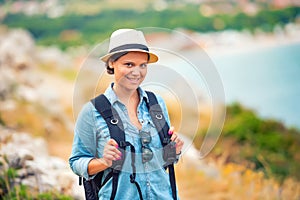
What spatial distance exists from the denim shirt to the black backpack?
0.04 feet

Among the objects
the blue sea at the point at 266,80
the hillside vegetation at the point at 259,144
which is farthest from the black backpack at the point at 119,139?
the blue sea at the point at 266,80

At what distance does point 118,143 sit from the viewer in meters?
1.74

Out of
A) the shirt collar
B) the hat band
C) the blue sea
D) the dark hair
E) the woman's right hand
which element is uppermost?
the blue sea

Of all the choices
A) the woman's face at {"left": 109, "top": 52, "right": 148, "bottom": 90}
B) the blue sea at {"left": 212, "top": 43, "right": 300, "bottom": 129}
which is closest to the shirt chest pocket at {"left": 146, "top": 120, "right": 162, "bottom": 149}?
the woman's face at {"left": 109, "top": 52, "right": 148, "bottom": 90}

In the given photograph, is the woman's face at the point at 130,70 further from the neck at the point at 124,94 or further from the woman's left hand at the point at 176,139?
the woman's left hand at the point at 176,139

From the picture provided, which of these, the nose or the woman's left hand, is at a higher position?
the nose

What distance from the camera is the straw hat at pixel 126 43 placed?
5.89 feet

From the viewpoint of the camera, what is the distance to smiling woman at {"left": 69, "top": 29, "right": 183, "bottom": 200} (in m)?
1.78

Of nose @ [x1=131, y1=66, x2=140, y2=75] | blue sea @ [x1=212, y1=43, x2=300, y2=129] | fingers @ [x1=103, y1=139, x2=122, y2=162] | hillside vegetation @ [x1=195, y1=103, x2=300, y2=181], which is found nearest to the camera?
fingers @ [x1=103, y1=139, x2=122, y2=162]

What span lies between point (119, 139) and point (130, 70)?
21cm

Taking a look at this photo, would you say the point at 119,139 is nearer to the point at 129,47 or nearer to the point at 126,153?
the point at 126,153

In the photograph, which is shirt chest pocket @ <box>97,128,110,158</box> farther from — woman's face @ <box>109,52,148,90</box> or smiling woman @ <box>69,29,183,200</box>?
woman's face @ <box>109,52,148,90</box>

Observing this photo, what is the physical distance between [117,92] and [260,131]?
21.1ft

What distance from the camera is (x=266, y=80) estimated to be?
9.54 m
